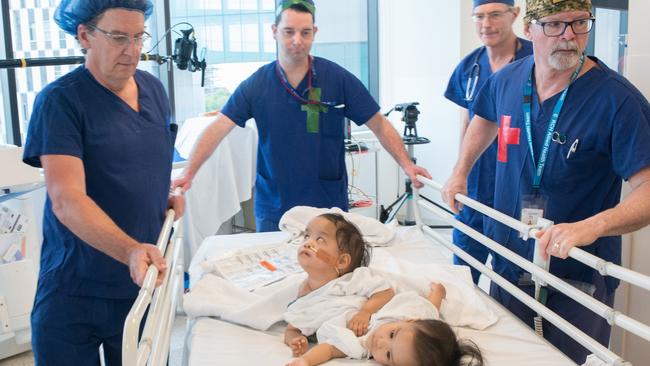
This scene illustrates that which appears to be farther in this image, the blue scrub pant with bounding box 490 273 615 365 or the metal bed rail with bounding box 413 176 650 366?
the blue scrub pant with bounding box 490 273 615 365

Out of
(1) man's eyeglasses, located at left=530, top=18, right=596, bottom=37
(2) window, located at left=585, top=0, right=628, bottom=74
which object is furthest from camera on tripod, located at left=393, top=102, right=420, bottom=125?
(1) man's eyeglasses, located at left=530, top=18, right=596, bottom=37

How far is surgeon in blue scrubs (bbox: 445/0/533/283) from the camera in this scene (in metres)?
2.51

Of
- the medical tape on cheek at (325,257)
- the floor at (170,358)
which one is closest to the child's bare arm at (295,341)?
the medical tape on cheek at (325,257)

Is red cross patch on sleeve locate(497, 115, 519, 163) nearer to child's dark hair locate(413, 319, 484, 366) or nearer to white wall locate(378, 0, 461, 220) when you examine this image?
child's dark hair locate(413, 319, 484, 366)

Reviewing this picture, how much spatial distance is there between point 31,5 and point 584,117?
330 centimetres

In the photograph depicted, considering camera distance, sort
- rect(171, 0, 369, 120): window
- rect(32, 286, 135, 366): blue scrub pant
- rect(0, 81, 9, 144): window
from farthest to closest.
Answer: rect(171, 0, 369, 120): window → rect(0, 81, 9, 144): window → rect(32, 286, 135, 366): blue scrub pant

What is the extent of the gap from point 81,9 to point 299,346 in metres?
0.97

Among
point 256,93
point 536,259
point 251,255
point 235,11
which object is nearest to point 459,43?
point 235,11

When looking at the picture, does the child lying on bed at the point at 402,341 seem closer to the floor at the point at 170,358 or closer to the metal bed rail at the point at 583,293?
the metal bed rail at the point at 583,293

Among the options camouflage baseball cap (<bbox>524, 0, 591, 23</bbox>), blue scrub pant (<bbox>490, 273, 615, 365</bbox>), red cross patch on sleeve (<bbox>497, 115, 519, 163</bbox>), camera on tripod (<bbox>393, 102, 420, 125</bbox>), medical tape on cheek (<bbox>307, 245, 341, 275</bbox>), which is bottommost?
blue scrub pant (<bbox>490, 273, 615, 365</bbox>)

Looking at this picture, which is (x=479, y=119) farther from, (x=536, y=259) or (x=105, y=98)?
(x=105, y=98)

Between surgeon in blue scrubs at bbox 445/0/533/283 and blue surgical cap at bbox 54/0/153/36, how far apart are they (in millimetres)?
1343

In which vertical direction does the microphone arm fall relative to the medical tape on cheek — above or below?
above

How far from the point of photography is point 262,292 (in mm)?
1940
